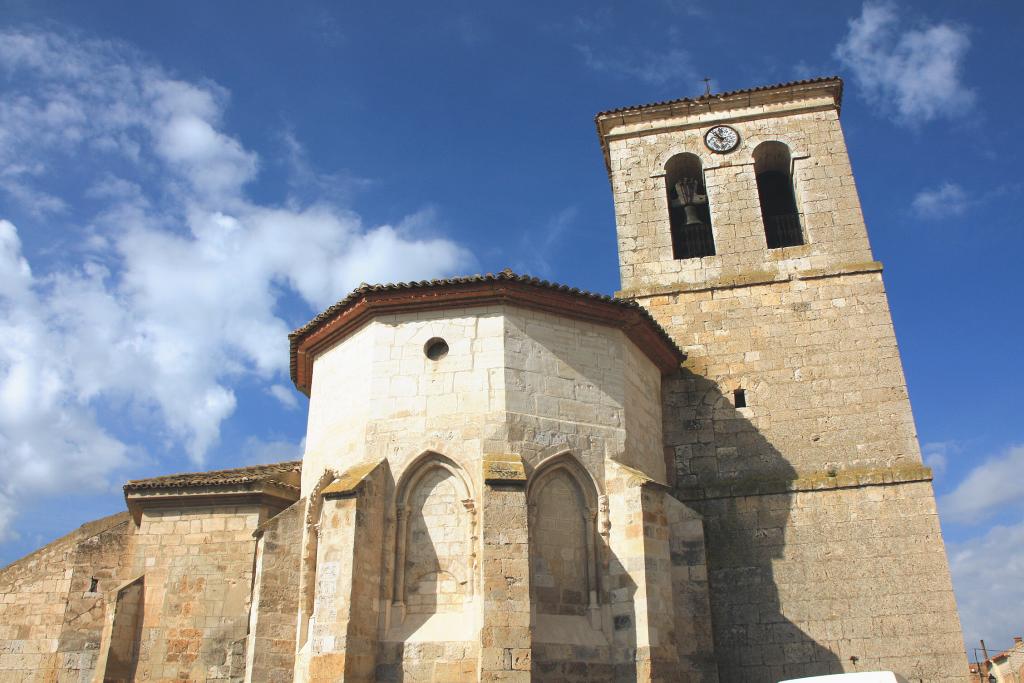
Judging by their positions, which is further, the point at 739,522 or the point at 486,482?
the point at 739,522

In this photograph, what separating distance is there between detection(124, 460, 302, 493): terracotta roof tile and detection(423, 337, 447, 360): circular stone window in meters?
4.28

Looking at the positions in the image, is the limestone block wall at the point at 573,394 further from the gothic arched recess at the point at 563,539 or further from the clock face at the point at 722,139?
the clock face at the point at 722,139

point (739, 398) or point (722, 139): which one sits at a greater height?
point (722, 139)

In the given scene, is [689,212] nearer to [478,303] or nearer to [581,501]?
[478,303]

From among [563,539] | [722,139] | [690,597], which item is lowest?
[690,597]

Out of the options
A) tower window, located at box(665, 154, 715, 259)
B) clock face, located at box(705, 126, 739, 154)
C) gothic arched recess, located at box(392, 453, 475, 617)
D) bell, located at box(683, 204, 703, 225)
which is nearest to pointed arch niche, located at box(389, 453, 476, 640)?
gothic arched recess, located at box(392, 453, 475, 617)

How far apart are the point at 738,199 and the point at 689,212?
0.93 meters

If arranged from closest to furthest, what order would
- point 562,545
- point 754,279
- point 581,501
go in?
point 562,545 → point 581,501 → point 754,279

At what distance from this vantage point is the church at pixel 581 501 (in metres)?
10.1

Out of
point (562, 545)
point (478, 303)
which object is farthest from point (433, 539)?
point (478, 303)

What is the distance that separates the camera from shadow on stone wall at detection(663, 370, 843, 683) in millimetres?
11664

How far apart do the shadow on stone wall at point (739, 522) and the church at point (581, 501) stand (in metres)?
0.04

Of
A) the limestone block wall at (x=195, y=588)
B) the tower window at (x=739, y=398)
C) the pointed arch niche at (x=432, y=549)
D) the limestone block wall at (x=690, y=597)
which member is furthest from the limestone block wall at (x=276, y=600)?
the tower window at (x=739, y=398)

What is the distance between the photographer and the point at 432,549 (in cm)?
1038
